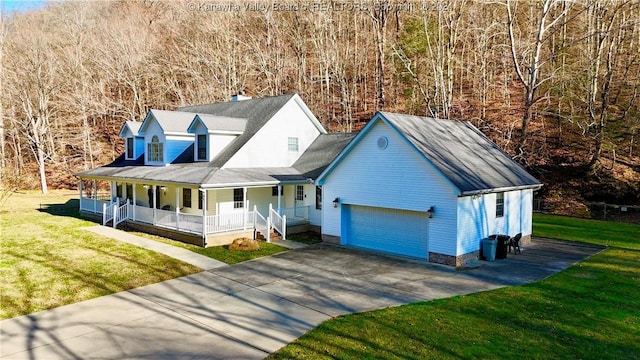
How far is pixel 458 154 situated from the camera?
56.0 feet

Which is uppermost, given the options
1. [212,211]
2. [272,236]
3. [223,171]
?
[223,171]

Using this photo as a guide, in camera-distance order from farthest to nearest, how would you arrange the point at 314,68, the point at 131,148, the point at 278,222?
the point at 314,68 < the point at 131,148 < the point at 278,222

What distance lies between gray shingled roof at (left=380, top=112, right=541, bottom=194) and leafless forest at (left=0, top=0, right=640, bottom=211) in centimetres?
1551

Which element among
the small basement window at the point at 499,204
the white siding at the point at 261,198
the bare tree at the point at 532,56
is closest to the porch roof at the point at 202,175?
the white siding at the point at 261,198

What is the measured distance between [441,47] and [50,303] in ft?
109

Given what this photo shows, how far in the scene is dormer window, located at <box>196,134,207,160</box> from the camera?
22.3 metres

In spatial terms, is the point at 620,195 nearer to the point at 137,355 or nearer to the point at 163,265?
the point at 163,265

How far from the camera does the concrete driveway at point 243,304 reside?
8383 mm

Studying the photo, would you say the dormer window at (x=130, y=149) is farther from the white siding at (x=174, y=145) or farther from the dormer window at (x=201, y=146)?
the dormer window at (x=201, y=146)

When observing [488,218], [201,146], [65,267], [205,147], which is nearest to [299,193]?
[205,147]

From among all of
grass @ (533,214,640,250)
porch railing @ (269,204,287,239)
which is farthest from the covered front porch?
grass @ (533,214,640,250)

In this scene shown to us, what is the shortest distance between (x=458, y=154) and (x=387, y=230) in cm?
435

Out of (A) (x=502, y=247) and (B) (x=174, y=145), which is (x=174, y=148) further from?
(A) (x=502, y=247)

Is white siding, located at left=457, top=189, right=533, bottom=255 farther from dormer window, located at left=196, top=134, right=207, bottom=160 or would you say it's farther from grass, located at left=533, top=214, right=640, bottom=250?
dormer window, located at left=196, top=134, right=207, bottom=160
